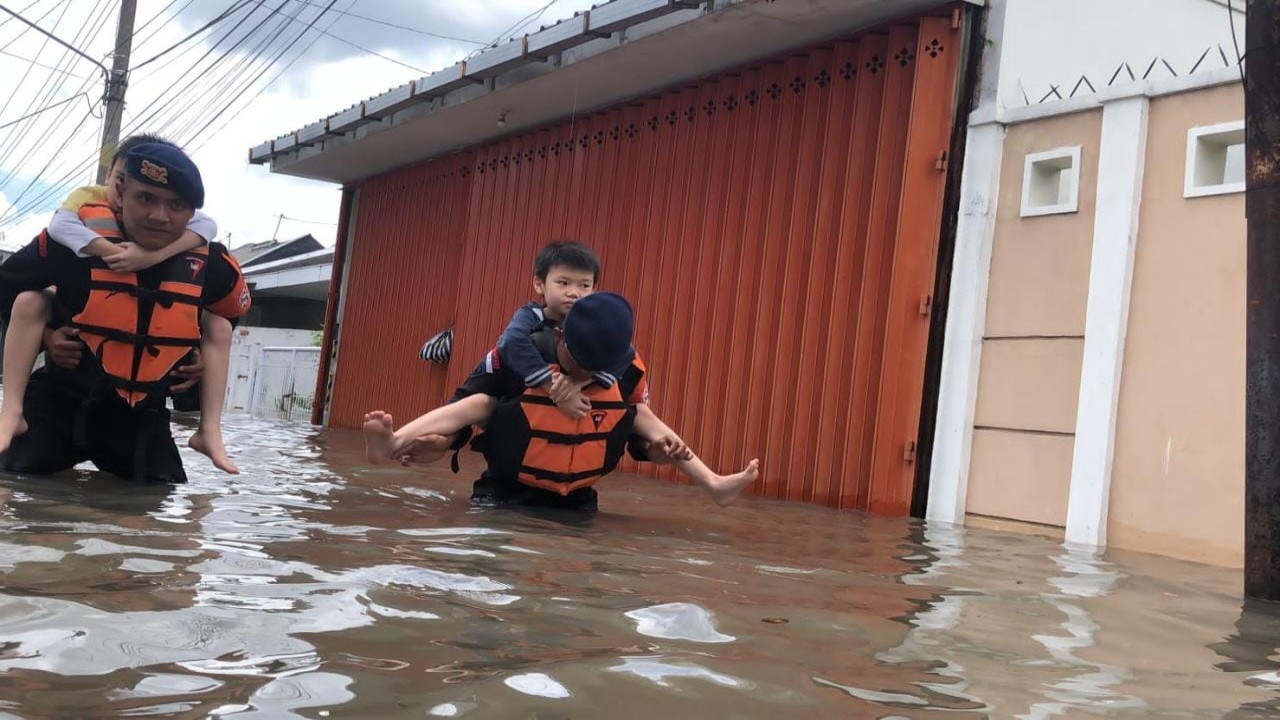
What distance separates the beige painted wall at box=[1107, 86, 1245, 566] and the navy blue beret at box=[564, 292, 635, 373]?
10.1ft

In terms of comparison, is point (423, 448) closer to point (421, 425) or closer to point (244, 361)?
point (421, 425)

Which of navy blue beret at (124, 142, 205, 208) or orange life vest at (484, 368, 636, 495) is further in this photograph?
orange life vest at (484, 368, 636, 495)

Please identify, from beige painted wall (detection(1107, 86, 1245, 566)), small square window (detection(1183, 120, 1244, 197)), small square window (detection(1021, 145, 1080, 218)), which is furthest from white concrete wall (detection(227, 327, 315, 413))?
small square window (detection(1183, 120, 1244, 197))

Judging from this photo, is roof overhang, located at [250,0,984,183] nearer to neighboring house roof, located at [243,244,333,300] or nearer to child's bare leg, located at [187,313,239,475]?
child's bare leg, located at [187,313,239,475]

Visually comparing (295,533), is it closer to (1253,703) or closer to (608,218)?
(1253,703)

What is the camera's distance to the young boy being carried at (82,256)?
400cm

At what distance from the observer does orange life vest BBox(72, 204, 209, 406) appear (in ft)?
13.4

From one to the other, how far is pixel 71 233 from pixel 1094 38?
21.1 ft

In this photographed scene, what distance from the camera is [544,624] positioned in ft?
7.52

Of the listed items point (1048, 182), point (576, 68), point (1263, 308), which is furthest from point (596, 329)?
point (576, 68)

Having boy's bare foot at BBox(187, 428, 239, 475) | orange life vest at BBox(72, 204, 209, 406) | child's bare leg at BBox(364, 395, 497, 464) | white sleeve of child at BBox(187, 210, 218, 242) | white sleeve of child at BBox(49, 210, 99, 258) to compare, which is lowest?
boy's bare foot at BBox(187, 428, 239, 475)

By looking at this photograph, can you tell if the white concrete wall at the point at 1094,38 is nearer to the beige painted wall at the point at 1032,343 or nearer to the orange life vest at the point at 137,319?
the beige painted wall at the point at 1032,343

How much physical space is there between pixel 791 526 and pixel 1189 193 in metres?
2.67

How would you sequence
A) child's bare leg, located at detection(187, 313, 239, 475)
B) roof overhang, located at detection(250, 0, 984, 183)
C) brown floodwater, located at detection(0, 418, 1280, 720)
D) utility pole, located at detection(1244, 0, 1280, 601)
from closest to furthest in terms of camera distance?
brown floodwater, located at detection(0, 418, 1280, 720)
utility pole, located at detection(1244, 0, 1280, 601)
child's bare leg, located at detection(187, 313, 239, 475)
roof overhang, located at detection(250, 0, 984, 183)
